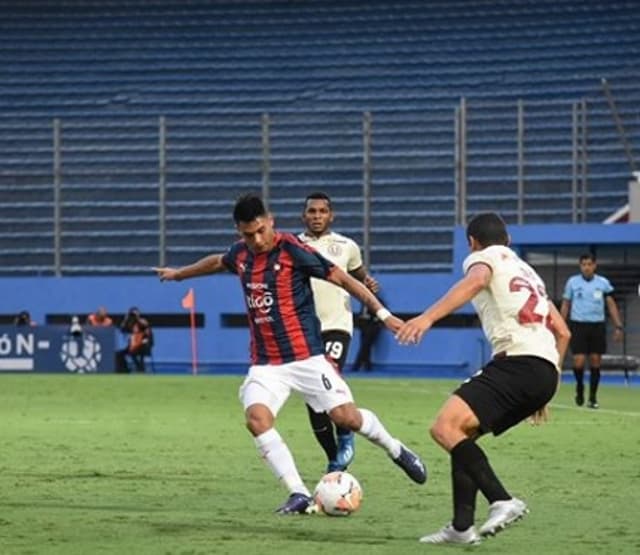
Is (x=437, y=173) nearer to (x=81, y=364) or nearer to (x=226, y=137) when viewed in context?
(x=226, y=137)

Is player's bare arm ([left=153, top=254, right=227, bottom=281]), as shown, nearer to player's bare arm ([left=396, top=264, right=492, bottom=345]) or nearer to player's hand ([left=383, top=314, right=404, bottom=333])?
player's hand ([left=383, top=314, right=404, bottom=333])

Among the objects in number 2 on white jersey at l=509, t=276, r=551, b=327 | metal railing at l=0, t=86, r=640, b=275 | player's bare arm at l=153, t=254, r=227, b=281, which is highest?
metal railing at l=0, t=86, r=640, b=275

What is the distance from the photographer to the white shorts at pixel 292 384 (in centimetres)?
1200

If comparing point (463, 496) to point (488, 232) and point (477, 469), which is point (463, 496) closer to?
point (477, 469)

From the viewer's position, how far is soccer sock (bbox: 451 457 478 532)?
1000 centimetres

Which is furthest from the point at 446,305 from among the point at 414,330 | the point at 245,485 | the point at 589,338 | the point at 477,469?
the point at 589,338

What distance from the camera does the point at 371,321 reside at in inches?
1570

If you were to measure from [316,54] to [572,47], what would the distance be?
20.8 feet

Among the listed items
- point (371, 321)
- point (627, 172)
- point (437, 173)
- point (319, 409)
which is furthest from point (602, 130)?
point (319, 409)

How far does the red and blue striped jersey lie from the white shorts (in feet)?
0.20

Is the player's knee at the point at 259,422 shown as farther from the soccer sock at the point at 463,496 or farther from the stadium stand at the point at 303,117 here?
the stadium stand at the point at 303,117

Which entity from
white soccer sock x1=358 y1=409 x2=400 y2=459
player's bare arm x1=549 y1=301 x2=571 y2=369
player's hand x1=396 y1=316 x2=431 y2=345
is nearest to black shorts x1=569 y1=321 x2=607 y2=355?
white soccer sock x1=358 y1=409 x2=400 y2=459

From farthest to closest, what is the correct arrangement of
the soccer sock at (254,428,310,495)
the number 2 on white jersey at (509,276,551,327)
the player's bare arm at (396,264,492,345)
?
the soccer sock at (254,428,310,495) < the number 2 on white jersey at (509,276,551,327) < the player's bare arm at (396,264,492,345)

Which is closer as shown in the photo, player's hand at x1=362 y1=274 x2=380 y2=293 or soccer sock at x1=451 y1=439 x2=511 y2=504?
soccer sock at x1=451 y1=439 x2=511 y2=504
